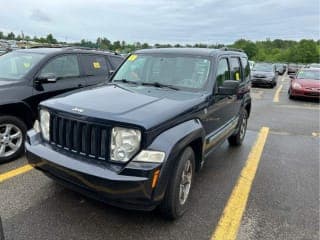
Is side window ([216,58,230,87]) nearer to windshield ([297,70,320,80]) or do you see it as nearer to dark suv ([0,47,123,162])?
dark suv ([0,47,123,162])

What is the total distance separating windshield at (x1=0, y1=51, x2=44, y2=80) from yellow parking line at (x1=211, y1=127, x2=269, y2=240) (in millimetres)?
3731

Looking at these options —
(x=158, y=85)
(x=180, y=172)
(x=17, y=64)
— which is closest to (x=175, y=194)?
(x=180, y=172)

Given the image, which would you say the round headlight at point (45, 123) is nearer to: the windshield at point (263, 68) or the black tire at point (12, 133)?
the black tire at point (12, 133)

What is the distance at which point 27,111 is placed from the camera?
476 centimetres

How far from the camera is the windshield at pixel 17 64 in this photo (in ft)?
16.2

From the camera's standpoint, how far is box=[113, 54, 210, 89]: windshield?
13.3 feet

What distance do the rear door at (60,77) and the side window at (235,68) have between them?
278 centimetres

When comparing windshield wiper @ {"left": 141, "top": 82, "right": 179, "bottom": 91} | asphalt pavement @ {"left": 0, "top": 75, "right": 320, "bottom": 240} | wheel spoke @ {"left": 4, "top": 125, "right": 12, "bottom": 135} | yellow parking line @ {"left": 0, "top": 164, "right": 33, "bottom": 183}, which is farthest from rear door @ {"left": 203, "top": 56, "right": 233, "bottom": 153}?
wheel spoke @ {"left": 4, "top": 125, "right": 12, "bottom": 135}

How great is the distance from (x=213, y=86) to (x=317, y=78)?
505 inches

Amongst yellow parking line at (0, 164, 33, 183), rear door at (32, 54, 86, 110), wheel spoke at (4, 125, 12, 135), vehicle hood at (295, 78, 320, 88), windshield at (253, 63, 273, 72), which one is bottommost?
yellow parking line at (0, 164, 33, 183)

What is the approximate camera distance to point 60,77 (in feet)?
17.8

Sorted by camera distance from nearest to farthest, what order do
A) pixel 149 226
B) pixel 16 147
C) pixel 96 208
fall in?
1. pixel 149 226
2. pixel 96 208
3. pixel 16 147

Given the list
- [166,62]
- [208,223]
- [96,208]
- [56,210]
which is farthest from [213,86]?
[56,210]

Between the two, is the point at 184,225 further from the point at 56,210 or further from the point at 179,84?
the point at 179,84
